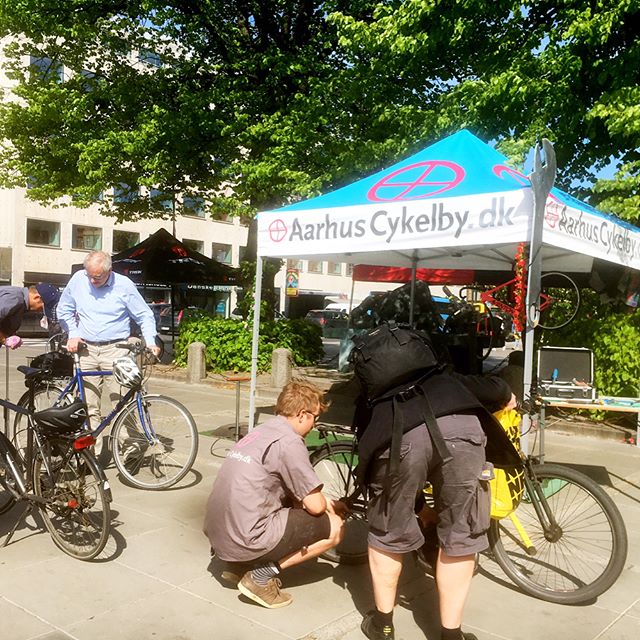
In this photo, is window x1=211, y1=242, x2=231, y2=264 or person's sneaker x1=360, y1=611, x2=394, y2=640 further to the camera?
window x1=211, y1=242, x2=231, y2=264

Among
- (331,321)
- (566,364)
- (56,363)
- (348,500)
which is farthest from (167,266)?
(331,321)

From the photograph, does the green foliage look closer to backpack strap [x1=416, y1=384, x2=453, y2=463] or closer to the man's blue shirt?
the man's blue shirt

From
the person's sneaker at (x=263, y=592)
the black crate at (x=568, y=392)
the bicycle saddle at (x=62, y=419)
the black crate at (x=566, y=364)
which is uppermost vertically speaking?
the black crate at (x=566, y=364)

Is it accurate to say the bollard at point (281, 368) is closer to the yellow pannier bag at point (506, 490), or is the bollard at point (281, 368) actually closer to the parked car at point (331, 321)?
the yellow pannier bag at point (506, 490)

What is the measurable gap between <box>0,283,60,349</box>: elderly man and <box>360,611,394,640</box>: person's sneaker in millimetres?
2913

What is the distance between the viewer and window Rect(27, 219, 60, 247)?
3944 cm

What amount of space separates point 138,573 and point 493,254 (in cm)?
605

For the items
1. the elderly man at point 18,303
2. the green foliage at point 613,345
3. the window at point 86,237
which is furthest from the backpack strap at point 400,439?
the window at point 86,237

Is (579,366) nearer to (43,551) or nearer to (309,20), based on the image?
(43,551)

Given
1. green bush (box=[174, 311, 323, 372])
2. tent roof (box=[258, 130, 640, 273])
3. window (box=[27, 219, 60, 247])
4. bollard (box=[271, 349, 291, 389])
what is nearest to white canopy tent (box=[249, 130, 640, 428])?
tent roof (box=[258, 130, 640, 273])

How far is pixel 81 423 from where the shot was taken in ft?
13.8

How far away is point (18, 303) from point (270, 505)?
2244 millimetres

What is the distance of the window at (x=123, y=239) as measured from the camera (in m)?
43.3

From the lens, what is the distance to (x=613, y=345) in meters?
8.87
